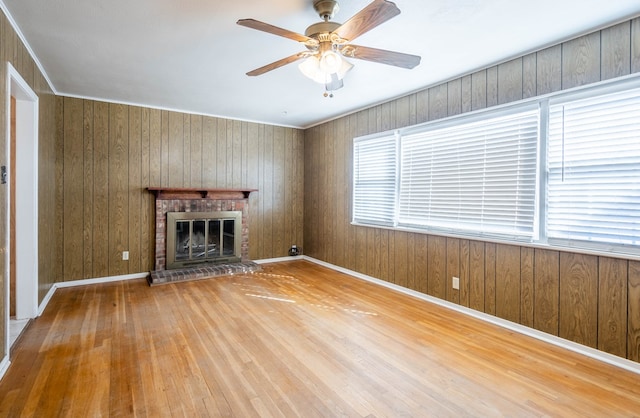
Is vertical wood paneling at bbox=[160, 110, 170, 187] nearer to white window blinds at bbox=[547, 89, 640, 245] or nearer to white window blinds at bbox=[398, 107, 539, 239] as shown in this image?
white window blinds at bbox=[398, 107, 539, 239]

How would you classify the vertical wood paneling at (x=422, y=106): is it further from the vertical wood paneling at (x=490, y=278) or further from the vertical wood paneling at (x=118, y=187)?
the vertical wood paneling at (x=118, y=187)

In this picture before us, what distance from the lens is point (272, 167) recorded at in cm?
588

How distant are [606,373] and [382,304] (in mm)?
1914

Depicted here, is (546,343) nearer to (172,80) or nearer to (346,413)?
(346,413)

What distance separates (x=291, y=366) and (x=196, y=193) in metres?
3.51

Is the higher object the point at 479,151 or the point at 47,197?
the point at 479,151

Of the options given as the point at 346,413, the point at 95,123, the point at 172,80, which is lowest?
the point at 346,413

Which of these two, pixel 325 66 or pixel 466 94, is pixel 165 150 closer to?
pixel 325 66

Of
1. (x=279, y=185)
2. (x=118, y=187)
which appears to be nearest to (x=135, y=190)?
(x=118, y=187)

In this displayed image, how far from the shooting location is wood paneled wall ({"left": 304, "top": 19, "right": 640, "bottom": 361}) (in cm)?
242

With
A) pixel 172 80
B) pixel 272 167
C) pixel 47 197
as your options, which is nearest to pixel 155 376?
pixel 47 197

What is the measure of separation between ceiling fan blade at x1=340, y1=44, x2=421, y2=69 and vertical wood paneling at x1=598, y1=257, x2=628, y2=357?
82.4 inches

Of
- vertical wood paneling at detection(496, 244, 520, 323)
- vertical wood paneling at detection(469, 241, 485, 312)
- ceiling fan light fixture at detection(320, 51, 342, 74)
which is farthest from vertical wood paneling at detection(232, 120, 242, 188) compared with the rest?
vertical wood paneling at detection(496, 244, 520, 323)

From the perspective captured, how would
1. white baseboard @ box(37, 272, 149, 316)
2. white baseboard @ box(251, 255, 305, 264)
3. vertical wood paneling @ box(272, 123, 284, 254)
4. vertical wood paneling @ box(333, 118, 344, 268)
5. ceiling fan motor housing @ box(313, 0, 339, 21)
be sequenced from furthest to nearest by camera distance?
vertical wood paneling @ box(272, 123, 284, 254), white baseboard @ box(251, 255, 305, 264), vertical wood paneling @ box(333, 118, 344, 268), white baseboard @ box(37, 272, 149, 316), ceiling fan motor housing @ box(313, 0, 339, 21)
